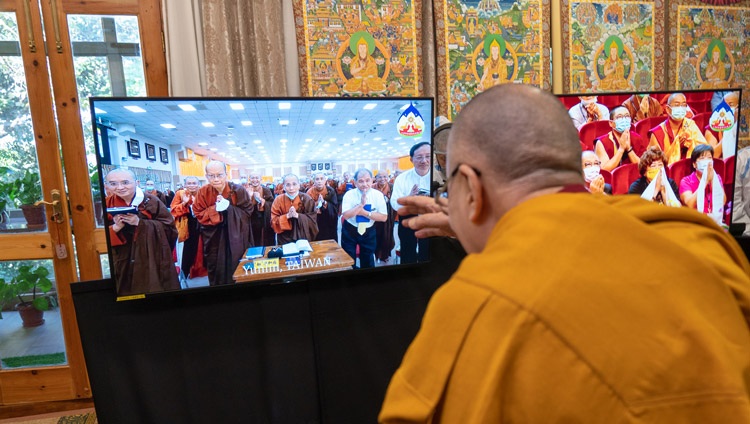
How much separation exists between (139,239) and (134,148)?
0.36 m

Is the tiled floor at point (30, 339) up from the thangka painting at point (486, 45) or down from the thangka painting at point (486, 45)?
down

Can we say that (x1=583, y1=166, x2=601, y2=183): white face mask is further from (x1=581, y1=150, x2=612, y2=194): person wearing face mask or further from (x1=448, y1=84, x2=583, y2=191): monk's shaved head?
(x1=448, y1=84, x2=583, y2=191): monk's shaved head

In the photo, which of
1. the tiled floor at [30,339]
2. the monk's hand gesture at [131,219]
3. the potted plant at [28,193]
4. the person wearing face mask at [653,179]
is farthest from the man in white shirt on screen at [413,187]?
the tiled floor at [30,339]

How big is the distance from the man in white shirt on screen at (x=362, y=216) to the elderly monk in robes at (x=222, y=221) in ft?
1.43

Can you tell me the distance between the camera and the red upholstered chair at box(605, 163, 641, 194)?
8.30 feet

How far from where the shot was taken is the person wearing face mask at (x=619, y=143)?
248 centimetres

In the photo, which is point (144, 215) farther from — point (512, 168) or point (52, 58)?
point (52, 58)

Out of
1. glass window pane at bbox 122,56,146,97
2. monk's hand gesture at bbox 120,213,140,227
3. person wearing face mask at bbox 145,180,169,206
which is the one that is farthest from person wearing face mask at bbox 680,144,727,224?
glass window pane at bbox 122,56,146,97

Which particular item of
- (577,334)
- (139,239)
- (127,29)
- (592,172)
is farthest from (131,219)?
(592,172)

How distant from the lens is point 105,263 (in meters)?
2.88

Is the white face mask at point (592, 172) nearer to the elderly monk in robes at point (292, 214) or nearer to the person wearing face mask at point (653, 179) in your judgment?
the person wearing face mask at point (653, 179)

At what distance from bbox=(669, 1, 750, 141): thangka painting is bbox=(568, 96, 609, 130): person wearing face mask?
5.30 feet

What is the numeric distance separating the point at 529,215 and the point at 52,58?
3195 mm

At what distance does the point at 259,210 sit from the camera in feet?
6.00
